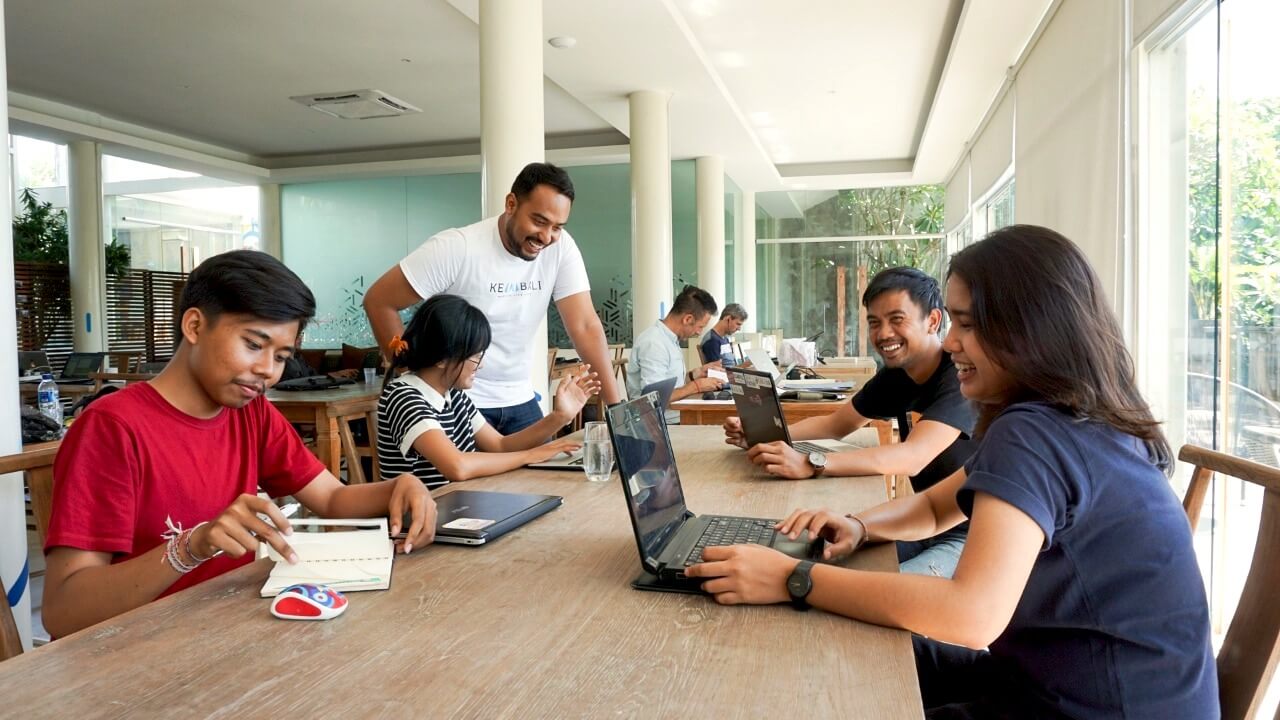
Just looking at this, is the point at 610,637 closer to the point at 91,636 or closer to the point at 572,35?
Result: the point at 91,636

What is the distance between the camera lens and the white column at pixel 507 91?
4328 mm

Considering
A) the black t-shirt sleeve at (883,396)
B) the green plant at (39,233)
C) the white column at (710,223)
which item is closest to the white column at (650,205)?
the white column at (710,223)

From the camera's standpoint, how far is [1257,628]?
3.48ft

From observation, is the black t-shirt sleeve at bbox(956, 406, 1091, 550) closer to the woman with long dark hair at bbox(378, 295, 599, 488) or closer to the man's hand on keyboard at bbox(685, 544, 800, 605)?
the man's hand on keyboard at bbox(685, 544, 800, 605)

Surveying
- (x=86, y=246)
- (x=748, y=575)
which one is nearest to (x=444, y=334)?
(x=748, y=575)

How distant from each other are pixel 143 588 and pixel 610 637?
0.62 m

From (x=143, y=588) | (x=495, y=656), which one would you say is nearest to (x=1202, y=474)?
(x=495, y=656)

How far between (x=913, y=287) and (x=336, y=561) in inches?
66.6

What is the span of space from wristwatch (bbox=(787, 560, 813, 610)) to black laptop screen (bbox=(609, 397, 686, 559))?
21 cm

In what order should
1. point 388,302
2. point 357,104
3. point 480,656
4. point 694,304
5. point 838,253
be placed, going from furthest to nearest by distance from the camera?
1. point 838,253
2. point 357,104
3. point 694,304
4. point 388,302
5. point 480,656

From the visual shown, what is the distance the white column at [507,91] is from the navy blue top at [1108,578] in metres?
3.46

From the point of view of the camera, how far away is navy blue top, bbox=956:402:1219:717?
1.00 metres

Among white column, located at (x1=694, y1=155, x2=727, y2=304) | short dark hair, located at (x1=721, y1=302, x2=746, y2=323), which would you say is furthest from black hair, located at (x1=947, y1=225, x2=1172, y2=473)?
white column, located at (x1=694, y1=155, x2=727, y2=304)

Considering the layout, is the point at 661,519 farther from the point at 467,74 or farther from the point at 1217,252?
the point at 467,74
